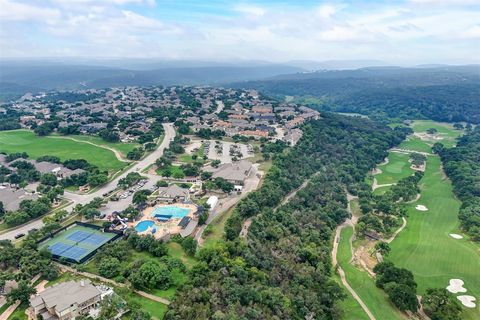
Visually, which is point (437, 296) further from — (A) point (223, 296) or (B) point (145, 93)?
(B) point (145, 93)

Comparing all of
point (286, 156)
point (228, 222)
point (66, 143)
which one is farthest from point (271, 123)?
point (228, 222)

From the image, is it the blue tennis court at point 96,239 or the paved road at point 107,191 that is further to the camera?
the paved road at point 107,191

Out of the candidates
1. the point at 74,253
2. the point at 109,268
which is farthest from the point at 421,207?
the point at 74,253

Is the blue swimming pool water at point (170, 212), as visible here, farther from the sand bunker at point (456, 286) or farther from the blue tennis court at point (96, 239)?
the sand bunker at point (456, 286)

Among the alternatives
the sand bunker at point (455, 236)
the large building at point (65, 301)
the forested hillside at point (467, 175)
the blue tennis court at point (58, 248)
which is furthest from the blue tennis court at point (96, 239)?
the forested hillside at point (467, 175)

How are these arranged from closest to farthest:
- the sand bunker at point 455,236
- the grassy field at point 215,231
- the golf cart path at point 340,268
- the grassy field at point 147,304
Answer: the grassy field at point 147,304, the golf cart path at point 340,268, the grassy field at point 215,231, the sand bunker at point 455,236

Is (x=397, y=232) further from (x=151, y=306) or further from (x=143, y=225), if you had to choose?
(x=151, y=306)
